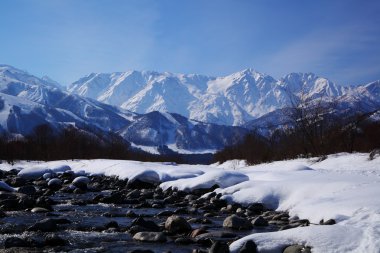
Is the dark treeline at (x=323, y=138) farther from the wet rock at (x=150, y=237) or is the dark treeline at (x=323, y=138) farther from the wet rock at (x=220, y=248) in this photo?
the wet rock at (x=220, y=248)

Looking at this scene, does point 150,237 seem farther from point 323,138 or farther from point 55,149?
point 55,149

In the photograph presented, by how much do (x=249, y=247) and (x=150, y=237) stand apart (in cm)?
378

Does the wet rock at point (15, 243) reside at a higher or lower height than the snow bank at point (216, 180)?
lower

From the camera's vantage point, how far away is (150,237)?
11.8 metres

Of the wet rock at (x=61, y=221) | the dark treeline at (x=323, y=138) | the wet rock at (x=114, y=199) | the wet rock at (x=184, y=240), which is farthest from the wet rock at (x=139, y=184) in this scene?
the wet rock at (x=184, y=240)

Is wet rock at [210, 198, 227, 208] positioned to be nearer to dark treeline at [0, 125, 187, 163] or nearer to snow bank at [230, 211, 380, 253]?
snow bank at [230, 211, 380, 253]

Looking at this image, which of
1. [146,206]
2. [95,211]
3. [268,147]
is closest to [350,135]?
[268,147]

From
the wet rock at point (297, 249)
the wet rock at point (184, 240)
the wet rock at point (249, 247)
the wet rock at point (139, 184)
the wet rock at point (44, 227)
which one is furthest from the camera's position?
the wet rock at point (139, 184)

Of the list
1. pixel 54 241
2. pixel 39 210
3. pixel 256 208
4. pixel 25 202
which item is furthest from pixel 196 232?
pixel 25 202

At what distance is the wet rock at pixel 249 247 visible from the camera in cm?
881

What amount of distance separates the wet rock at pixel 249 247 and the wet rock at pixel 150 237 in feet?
10.8

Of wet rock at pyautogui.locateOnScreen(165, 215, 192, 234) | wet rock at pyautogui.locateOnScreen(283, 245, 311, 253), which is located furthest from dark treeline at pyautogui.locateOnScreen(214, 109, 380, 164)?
wet rock at pyautogui.locateOnScreen(283, 245, 311, 253)

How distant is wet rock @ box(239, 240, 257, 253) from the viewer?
347 inches

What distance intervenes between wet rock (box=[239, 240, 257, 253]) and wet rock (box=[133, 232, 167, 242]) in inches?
129
